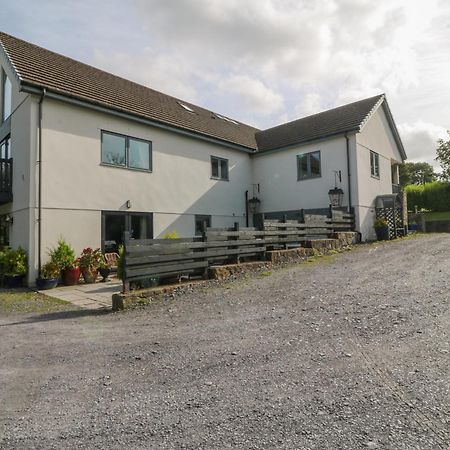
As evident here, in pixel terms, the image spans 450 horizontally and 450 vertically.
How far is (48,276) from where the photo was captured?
382 inches

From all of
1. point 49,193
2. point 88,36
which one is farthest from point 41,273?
point 88,36

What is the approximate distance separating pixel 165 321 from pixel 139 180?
8.63 m

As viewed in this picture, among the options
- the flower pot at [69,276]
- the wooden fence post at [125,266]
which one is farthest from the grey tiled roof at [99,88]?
the wooden fence post at [125,266]

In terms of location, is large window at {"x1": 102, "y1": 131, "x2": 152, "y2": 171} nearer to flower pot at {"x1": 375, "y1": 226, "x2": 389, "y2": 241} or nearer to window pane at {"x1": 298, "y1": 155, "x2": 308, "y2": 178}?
window pane at {"x1": 298, "y1": 155, "x2": 308, "y2": 178}

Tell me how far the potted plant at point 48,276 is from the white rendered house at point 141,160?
448 mm

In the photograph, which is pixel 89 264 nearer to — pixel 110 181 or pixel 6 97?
pixel 110 181

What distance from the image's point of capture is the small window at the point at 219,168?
16812 mm

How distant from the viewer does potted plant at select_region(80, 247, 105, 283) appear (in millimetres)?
10367

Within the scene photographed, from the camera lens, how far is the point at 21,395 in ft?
10.3

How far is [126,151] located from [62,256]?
494 cm

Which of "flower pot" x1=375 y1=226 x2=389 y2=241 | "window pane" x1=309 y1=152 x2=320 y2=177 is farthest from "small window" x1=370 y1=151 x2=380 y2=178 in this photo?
"flower pot" x1=375 y1=226 x2=389 y2=241

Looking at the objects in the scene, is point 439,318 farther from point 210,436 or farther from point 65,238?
point 65,238

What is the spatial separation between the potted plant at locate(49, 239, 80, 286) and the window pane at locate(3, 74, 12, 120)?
6359 millimetres

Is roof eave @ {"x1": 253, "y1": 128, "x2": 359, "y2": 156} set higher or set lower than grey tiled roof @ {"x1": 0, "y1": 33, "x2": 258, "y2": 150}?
lower
